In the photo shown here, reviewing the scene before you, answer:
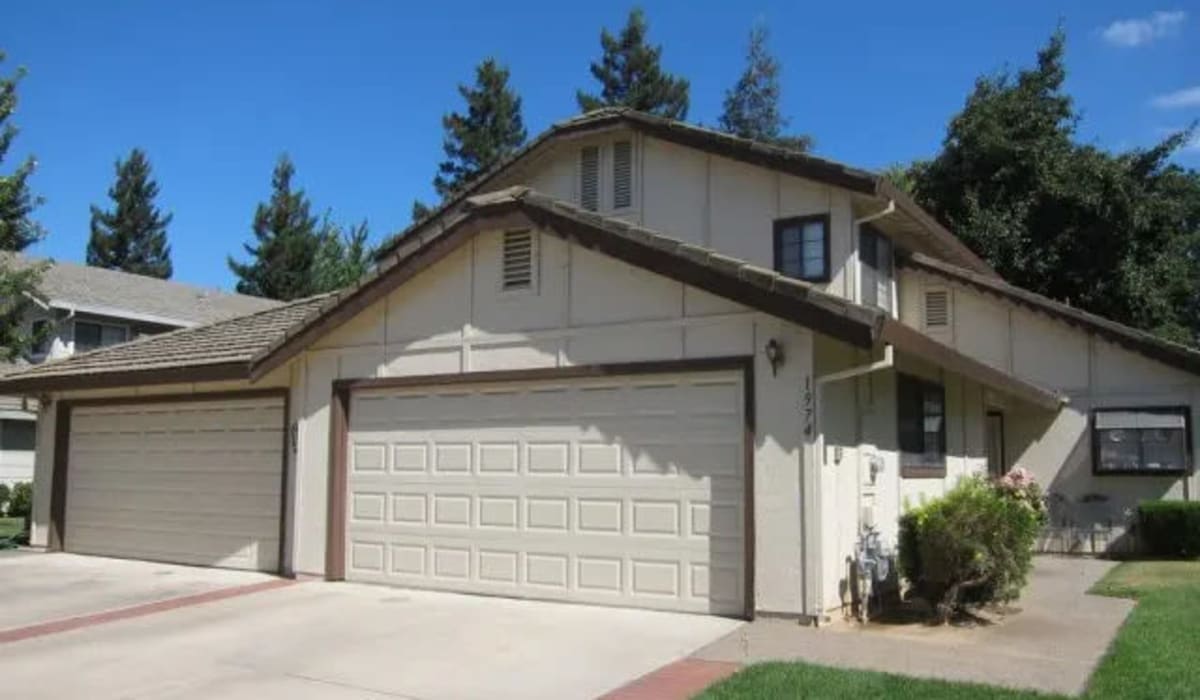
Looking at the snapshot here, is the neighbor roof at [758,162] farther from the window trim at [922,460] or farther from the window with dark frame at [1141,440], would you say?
the window with dark frame at [1141,440]

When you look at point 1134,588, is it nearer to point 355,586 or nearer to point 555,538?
point 555,538

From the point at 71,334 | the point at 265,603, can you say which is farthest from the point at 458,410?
the point at 71,334

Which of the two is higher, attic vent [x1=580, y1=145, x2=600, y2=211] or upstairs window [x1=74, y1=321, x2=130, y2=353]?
attic vent [x1=580, y1=145, x2=600, y2=211]

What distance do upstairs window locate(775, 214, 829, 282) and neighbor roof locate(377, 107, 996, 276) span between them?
70 centimetres

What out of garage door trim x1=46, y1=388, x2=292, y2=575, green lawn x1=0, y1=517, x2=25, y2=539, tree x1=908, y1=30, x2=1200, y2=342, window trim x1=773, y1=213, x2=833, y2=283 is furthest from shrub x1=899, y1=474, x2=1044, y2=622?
tree x1=908, y1=30, x2=1200, y2=342

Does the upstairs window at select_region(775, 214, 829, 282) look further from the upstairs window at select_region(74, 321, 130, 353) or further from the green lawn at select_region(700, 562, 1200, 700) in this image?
the upstairs window at select_region(74, 321, 130, 353)

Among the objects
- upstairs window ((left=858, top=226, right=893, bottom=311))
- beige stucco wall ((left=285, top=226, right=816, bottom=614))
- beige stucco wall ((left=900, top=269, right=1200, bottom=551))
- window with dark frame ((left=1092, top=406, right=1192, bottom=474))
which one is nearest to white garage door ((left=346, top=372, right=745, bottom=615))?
beige stucco wall ((left=285, top=226, right=816, bottom=614))

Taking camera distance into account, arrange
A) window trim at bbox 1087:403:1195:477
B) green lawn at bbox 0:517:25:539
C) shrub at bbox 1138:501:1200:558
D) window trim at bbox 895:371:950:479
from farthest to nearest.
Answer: green lawn at bbox 0:517:25:539 < window trim at bbox 1087:403:1195:477 < shrub at bbox 1138:501:1200:558 < window trim at bbox 895:371:950:479

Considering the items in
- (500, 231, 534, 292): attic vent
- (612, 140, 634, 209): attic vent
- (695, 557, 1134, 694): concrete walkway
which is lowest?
(695, 557, 1134, 694): concrete walkway

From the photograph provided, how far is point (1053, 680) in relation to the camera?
25.9ft

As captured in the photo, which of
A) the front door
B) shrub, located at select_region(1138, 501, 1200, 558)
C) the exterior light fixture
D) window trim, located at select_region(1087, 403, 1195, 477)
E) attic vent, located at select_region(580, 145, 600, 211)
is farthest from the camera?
the front door

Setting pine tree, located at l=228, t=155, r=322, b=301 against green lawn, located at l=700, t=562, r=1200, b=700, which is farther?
pine tree, located at l=228, t=155, r=322, b=301

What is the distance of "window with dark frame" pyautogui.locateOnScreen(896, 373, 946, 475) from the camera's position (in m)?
12.6

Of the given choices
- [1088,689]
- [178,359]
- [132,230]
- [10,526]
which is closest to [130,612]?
[178,359]
